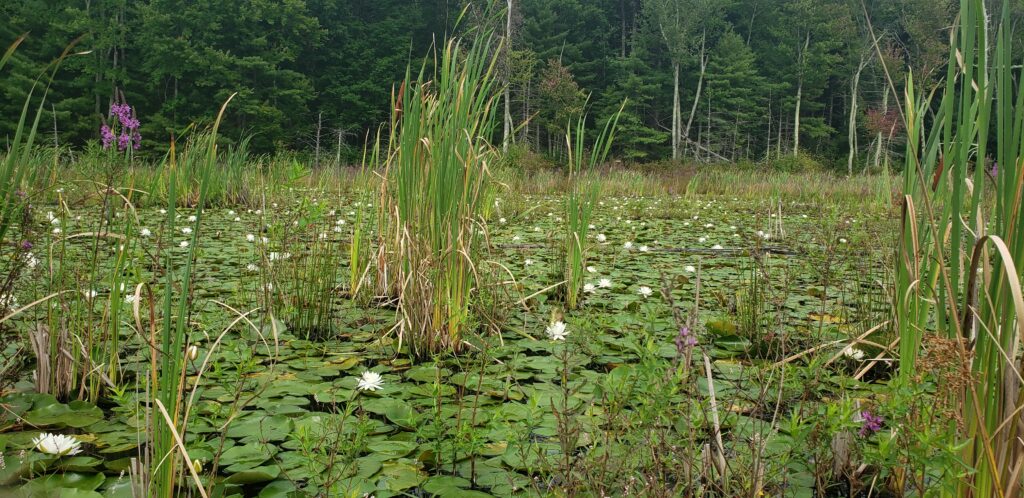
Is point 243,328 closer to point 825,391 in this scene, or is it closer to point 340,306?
point 340,306

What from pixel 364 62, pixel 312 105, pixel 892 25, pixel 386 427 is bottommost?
pixel 386 427

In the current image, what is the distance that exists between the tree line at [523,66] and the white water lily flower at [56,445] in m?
17.0

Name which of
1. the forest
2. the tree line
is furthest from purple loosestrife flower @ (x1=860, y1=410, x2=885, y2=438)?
the tree line

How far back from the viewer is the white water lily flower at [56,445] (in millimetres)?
1067

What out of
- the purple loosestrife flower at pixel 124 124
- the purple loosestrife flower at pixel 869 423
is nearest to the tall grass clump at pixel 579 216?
the purple loosestrife flower at pixel 869 423

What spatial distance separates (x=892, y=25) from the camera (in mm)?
29391

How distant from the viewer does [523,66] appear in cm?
2161

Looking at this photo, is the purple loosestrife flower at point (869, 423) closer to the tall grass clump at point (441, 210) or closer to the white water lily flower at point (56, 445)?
the tall grass clump at point (441, 210)

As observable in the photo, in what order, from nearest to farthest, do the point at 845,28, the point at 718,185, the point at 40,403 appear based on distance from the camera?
the point at 40,403 < the point at 718,185 < the point at 845,28

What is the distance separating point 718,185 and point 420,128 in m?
9.93

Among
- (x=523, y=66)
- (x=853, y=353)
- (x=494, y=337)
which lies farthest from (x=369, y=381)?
(x=523, y=66)

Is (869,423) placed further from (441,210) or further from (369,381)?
(441,210)

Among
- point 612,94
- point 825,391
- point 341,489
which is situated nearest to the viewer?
point 341,489

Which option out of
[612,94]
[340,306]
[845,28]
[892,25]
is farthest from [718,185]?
[892,25]
